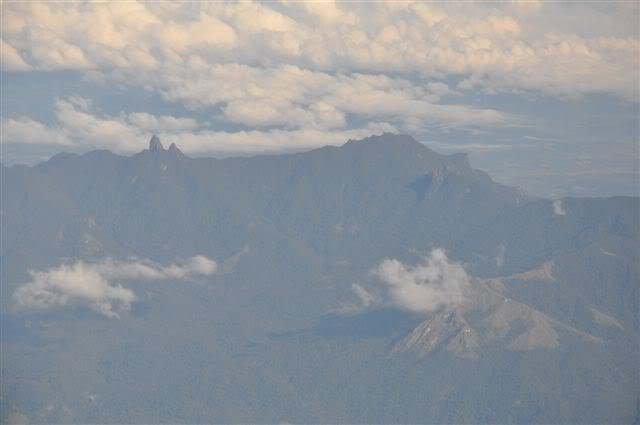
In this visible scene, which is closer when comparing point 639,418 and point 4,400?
point 4,400
